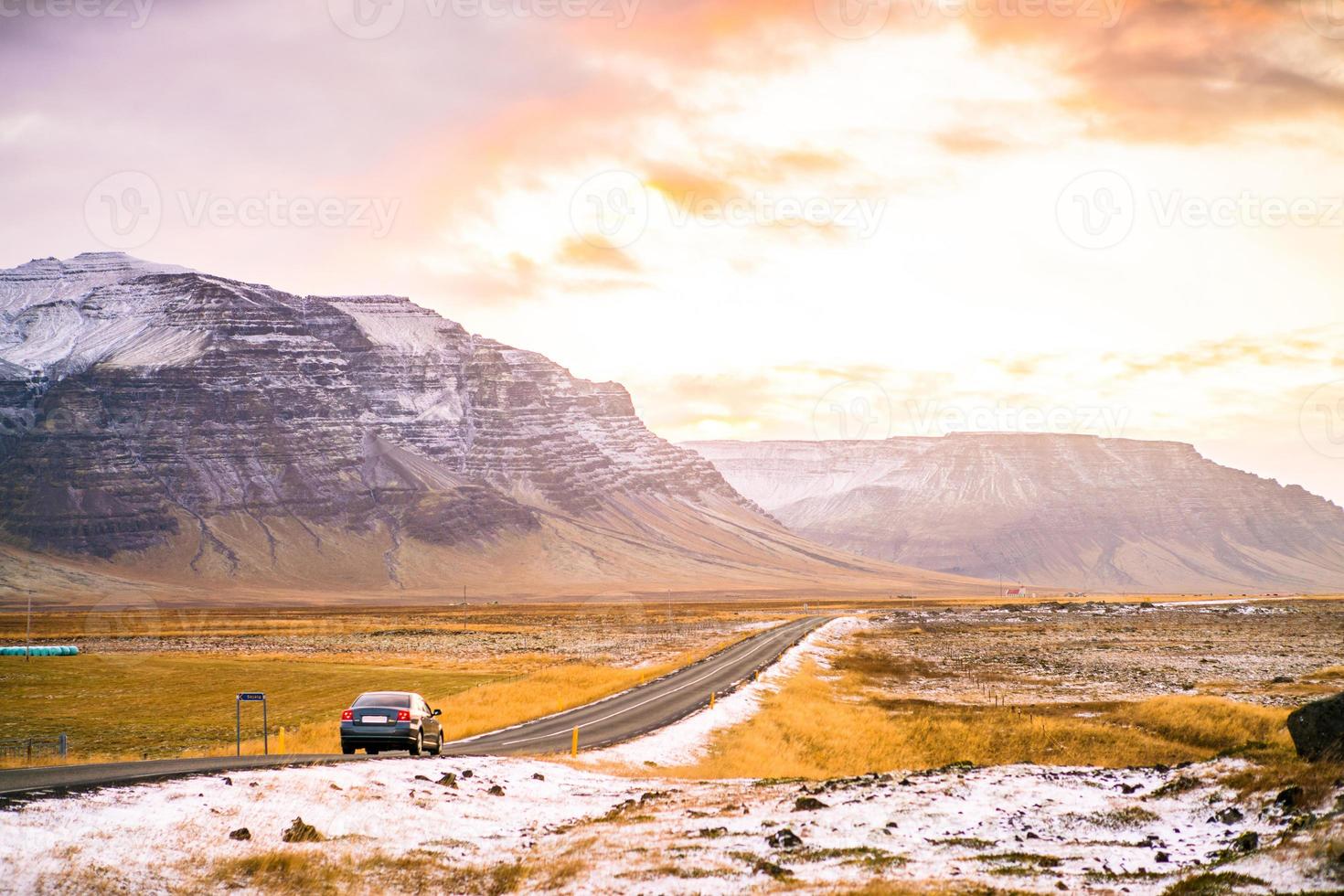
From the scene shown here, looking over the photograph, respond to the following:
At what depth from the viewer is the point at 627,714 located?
4228cm

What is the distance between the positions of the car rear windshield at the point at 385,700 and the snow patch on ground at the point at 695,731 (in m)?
5.06

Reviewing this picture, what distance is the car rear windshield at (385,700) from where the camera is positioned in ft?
93.0

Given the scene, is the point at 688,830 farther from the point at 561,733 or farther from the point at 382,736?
the point at 561,733

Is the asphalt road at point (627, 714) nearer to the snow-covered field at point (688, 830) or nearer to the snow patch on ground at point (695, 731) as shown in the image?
the snow patch on ground at point (695, 731)

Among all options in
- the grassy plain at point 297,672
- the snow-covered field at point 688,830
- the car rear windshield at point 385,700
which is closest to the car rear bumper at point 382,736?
the car rear windshield at point 385,700

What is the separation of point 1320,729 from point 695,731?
22588mm

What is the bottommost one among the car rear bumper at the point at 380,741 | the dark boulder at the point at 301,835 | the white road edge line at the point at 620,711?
the white road edge line at the point at 620,711

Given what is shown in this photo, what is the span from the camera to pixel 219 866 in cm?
1330

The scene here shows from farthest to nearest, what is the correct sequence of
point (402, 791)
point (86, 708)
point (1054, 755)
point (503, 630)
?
point (503, 630)
point (86, 708)
point (1054, 755)
point (402, 791)

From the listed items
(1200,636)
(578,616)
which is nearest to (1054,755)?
(1200,636)

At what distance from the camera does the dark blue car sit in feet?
90.2

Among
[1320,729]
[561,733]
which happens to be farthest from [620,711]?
[1320,729]

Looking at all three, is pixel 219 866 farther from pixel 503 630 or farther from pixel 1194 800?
pixel 503 630

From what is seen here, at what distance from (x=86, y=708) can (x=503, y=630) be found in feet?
224
